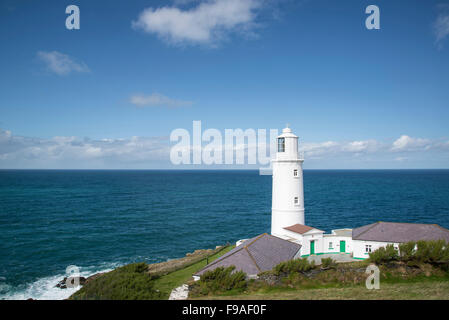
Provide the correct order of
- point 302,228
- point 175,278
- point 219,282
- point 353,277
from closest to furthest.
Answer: point 219,282, point 353,277, point 175,278, point 302,228

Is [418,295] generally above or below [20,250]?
above

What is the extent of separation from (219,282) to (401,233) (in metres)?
16.7

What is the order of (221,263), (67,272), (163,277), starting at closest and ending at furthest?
(221,263)
(163,277)
(67,272)

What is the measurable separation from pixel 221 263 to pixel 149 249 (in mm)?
22364

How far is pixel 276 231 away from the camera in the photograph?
27406 millimetres

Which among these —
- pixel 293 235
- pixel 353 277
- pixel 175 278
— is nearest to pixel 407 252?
pixel 353 277

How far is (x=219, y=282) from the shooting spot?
1576cm

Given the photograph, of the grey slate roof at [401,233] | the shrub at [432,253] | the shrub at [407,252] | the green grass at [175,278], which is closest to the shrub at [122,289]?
the green grass at [175,278]

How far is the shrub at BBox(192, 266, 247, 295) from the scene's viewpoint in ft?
51.0

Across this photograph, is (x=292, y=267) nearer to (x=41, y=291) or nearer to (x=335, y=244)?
(x=335, y=244)

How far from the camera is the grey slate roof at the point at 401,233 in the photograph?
2222 centimetres

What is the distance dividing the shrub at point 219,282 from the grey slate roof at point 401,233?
1326 centimetres
